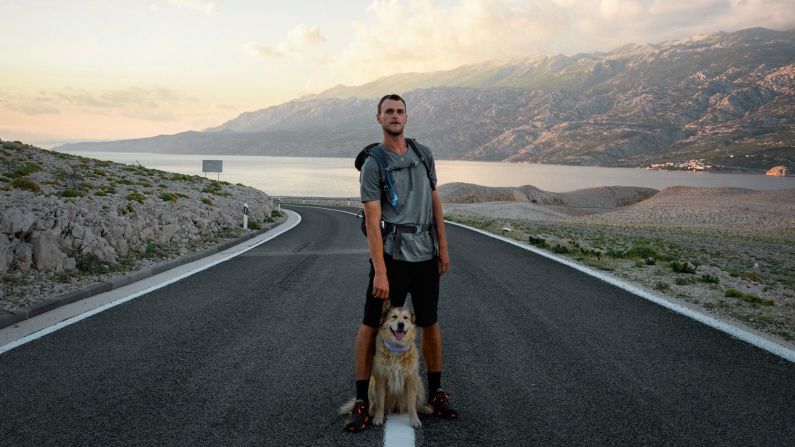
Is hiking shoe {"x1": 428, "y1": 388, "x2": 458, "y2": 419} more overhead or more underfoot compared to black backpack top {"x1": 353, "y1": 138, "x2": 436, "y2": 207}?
more underfoot

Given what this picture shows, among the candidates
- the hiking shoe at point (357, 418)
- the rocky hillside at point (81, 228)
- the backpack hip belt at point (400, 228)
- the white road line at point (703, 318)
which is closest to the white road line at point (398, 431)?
the hiking shoe at point (357, 418)

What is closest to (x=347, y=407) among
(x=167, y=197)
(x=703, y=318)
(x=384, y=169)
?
(x=384, y=169)

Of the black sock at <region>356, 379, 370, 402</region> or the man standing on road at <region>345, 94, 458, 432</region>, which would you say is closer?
the man standing on road at <region>345, 94, 458, 432</region>

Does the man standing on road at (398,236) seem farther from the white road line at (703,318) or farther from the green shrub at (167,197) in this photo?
the green shrub at (167,197)

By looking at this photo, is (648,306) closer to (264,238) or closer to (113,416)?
(113,416)

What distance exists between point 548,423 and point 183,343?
13.1ft

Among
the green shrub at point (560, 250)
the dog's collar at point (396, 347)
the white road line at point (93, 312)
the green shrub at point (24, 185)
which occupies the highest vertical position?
the green shrub at point (24, 185)

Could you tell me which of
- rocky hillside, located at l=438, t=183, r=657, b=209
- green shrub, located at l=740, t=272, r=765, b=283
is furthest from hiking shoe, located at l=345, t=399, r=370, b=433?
rocky hillside, located at l=438, t=183, r=657, b=209

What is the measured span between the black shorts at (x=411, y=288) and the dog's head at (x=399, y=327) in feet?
0.48

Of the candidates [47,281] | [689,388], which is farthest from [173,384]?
[47,281]

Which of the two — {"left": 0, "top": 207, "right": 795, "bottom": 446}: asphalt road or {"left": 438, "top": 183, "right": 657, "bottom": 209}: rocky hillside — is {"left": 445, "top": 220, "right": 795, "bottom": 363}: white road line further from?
{"left": 438, "top": 183, "right": 657, "bottom": 209}: rocky hillside

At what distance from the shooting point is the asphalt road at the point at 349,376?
3.80 metres

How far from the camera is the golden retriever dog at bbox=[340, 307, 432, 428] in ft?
12.3

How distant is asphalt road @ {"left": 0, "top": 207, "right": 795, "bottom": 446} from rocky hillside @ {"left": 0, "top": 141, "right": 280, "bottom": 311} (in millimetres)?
2125
